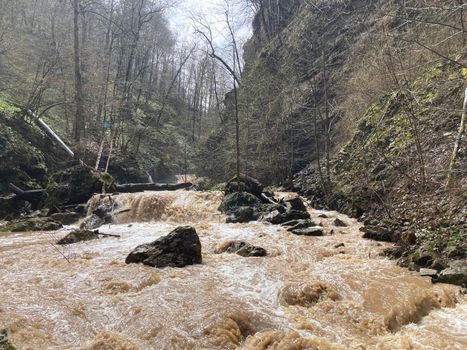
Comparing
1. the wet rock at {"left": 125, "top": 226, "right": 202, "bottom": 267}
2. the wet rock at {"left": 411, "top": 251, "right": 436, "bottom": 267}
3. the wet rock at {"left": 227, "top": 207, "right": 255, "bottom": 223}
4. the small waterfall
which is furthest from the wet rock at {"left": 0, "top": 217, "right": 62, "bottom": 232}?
the wet rock at {"left": 411, "top": 251, "right": 436, "bottom": 267}

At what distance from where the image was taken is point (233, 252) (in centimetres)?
812

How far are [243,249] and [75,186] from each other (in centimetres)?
1007

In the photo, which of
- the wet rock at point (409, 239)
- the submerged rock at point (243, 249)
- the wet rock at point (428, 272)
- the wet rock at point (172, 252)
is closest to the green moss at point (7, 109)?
the wet rock at point (172, 252)

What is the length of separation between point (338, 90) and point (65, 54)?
56.0ft

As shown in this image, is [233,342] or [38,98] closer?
[233,342]

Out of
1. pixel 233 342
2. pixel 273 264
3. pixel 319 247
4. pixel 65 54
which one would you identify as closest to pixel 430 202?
pixel 319 247

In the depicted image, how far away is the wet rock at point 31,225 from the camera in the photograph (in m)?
10.6

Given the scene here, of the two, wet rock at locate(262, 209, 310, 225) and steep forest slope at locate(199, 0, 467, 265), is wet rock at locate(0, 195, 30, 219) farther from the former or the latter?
steep forest slope at locate(199, 0, 467, 265)

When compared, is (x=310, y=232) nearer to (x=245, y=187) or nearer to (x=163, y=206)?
(x=245, y=187)

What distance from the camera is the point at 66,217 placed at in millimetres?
12938

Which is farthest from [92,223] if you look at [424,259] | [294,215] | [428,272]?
[428,272]

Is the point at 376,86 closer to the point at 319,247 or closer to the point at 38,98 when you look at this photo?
the point at 319,247

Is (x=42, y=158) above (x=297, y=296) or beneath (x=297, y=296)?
above

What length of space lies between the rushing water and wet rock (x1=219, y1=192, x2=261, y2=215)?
16.0 feet
